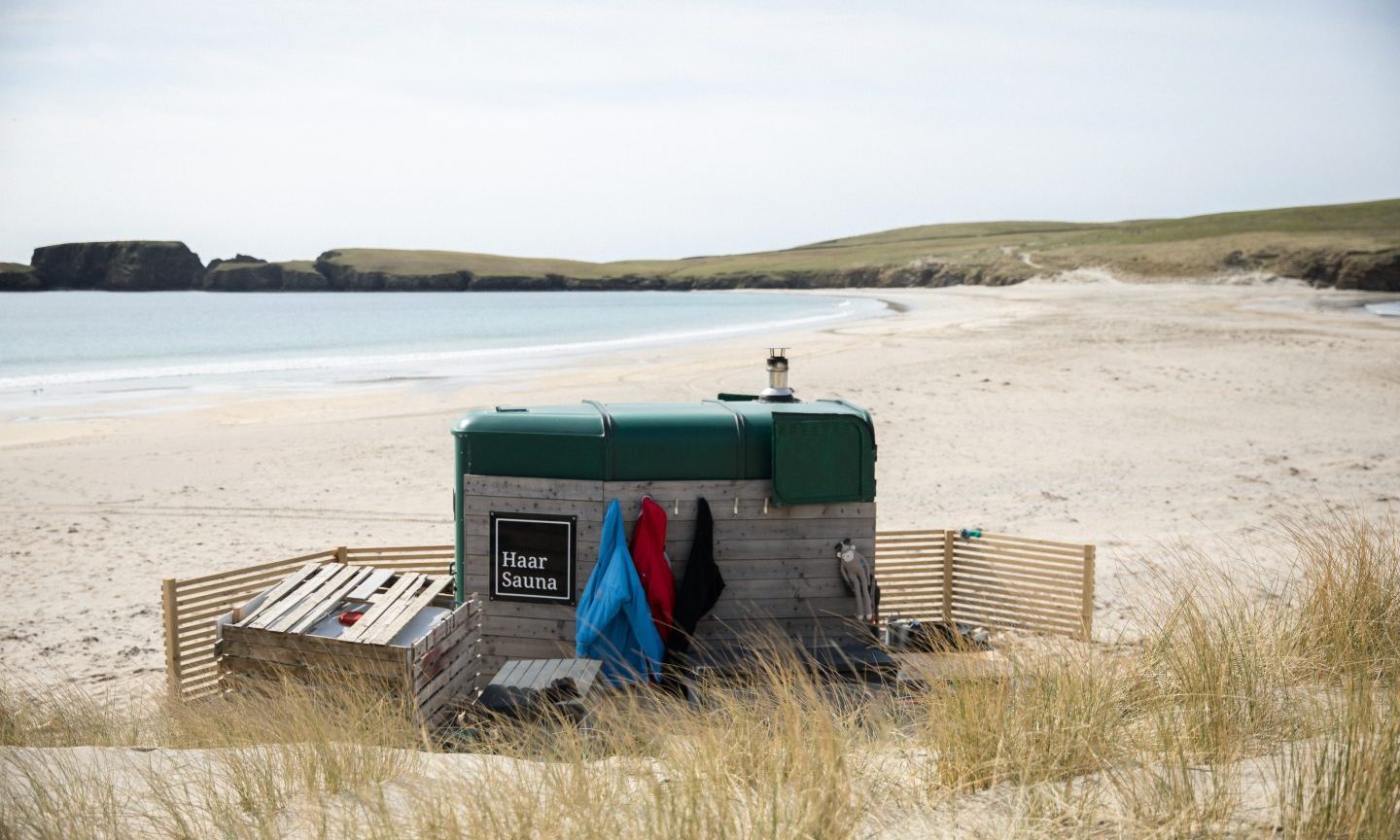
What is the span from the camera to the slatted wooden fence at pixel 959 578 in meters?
8.02

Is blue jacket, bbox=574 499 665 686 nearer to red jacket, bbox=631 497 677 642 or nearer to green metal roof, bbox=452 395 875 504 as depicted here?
red jacket, bbox=631 497 677 642

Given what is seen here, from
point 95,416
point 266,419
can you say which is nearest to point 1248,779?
point 266,419

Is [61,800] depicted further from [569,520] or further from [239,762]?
[569,520]

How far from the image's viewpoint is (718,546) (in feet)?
24.1

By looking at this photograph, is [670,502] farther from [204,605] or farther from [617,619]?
[204,605]

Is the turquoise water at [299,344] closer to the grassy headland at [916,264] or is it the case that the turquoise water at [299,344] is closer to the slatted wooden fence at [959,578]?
the slatted wooden fence at [959,578]

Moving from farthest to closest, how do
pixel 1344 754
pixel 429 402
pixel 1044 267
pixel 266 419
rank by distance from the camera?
1. pixel 1044 267
2. pixel 429 402
3. pixel 266 419
4. pixel 1344 754

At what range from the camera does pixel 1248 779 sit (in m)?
3.64

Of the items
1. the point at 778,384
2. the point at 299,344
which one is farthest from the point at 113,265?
the point at 778,384

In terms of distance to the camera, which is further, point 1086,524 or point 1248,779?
point 1086,524

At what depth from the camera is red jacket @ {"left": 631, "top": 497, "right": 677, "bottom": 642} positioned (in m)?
6.99

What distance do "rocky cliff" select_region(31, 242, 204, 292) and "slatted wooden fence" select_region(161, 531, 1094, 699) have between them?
7101 inches

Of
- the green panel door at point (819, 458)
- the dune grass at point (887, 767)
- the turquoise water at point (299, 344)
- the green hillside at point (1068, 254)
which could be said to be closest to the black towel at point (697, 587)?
the green panel door at point (819, 458)

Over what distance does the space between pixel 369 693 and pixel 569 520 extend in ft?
6.43
